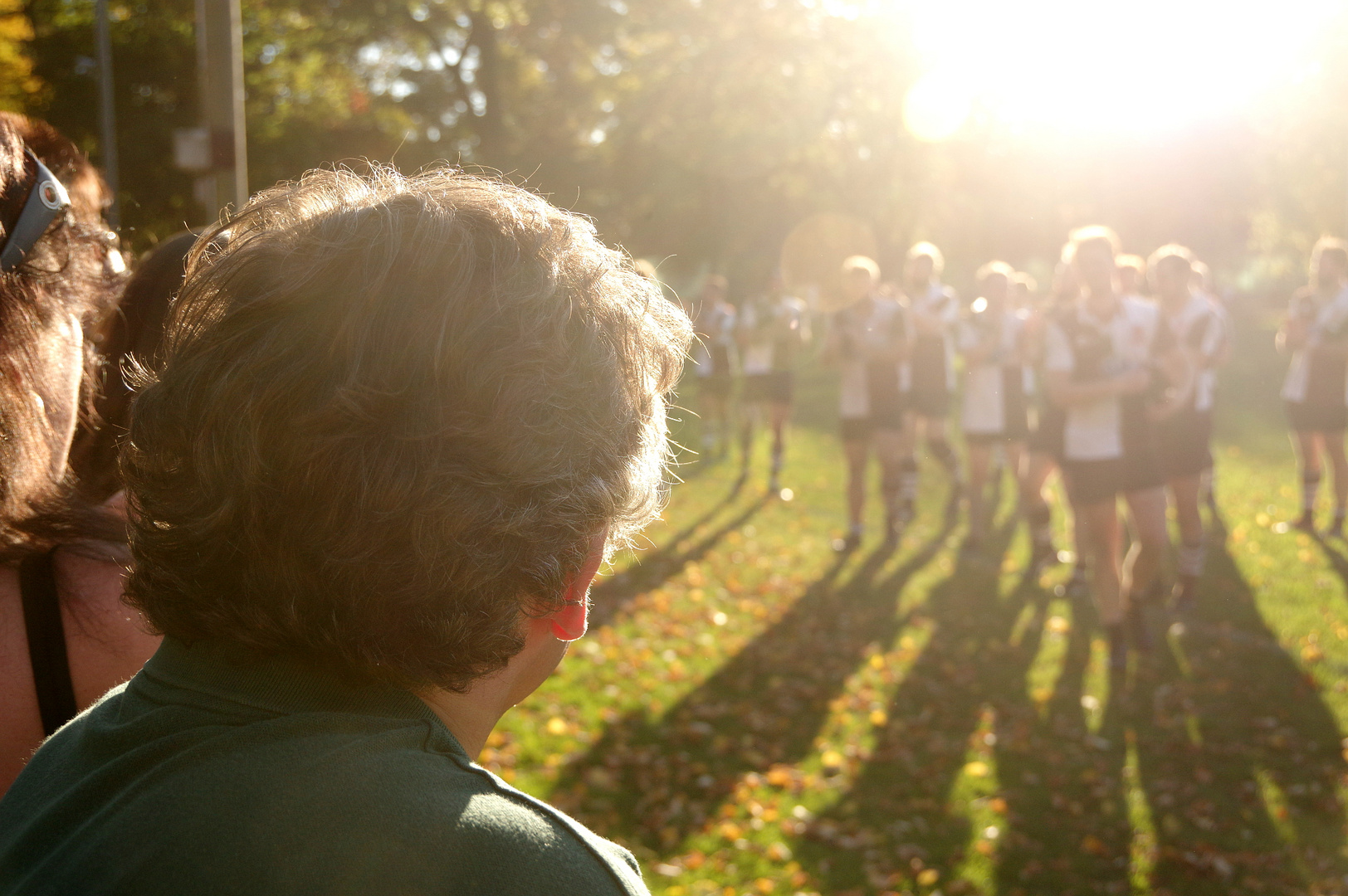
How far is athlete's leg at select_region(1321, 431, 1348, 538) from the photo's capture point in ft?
33.1

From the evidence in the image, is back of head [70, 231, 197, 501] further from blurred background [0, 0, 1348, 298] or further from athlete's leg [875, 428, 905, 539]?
blurred background [0, 0, 1348, 298]

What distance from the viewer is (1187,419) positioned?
8.31 m

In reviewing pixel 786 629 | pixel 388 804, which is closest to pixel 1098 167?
pixel 786 629

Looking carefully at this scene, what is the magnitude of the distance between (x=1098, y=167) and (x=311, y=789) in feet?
178

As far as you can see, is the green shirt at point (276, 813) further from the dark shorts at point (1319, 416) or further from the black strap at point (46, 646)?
the dark shorts at point (1319, 416)

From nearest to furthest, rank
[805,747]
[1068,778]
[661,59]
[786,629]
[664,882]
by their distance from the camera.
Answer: [664,882]
[1068,778]
[805,747]
[786,629]
[661,59]

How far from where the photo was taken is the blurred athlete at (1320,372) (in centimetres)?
959

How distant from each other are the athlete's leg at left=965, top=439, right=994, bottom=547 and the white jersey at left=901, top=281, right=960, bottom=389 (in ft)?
2.94

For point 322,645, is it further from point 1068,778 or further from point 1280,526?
point 1280,526

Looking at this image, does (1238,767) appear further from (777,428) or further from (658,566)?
(777,428)

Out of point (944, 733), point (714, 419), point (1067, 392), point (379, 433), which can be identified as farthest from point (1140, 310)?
point (714, 419)

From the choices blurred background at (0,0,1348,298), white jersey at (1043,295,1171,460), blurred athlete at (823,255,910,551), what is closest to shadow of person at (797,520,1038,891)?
white jersey at (1043,295,1171,460)

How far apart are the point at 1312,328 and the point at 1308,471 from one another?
143cm

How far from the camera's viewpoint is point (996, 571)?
937 centimetres
